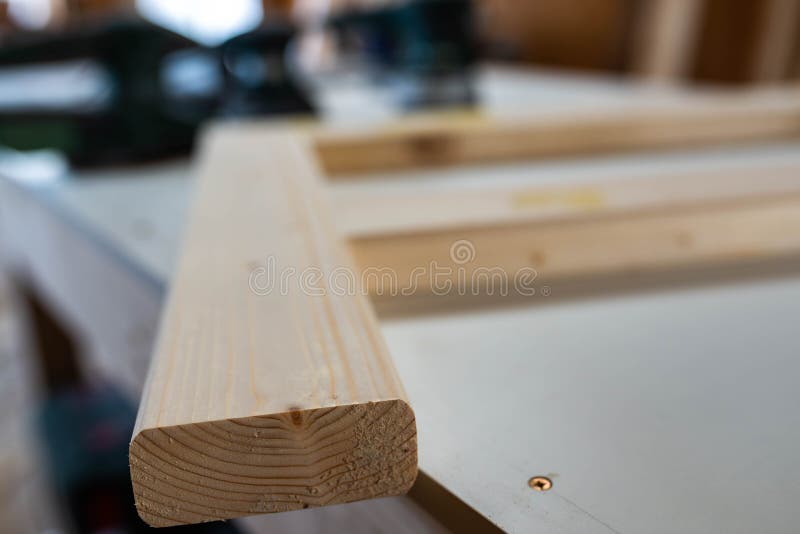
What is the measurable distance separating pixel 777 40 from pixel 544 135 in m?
2.03

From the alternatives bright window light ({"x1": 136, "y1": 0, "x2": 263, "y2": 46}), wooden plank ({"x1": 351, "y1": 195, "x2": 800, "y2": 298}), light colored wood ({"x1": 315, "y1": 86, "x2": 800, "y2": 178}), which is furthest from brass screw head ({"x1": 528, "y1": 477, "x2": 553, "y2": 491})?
bright window light ({"x1": 136, "y1": 0, "x2": 263, "y2": 46})

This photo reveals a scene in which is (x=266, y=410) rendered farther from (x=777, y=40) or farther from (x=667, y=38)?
(x=667, y=38)

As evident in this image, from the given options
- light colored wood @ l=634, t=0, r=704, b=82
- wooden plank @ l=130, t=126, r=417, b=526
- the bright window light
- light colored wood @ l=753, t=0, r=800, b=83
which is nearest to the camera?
wooden plank @ l=130, t=126, r=417, b=526

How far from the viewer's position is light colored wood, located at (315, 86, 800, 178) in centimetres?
87

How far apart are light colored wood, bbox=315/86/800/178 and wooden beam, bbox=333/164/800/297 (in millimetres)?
260

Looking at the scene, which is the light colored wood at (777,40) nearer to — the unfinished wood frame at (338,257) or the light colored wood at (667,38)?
the light colored wood at (667,38)

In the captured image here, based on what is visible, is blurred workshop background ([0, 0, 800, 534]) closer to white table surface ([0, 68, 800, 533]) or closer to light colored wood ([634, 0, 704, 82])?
white table surface ([0, 68, 800, 533])

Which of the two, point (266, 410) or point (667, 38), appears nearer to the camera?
point (266, 410)

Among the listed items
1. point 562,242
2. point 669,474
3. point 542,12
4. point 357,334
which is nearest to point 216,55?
point 562,242

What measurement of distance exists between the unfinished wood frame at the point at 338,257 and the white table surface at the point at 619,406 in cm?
5

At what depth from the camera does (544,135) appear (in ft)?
3.01

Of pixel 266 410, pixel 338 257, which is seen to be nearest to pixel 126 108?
pixel 338 257

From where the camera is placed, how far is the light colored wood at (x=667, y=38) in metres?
2.78

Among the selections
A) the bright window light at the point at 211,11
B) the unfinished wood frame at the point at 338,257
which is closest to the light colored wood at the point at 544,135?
the unfinished wood frame at the point at 338,257
